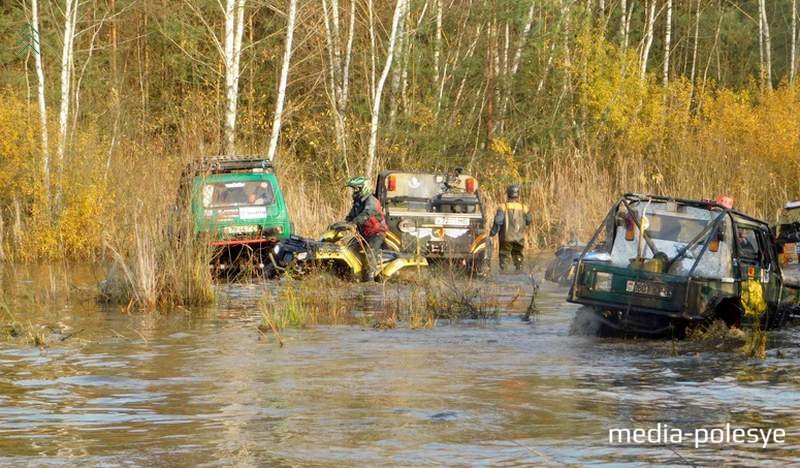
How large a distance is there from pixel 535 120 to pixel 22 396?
27.5m

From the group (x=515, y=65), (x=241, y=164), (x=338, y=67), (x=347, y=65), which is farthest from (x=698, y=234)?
(x=515, y=65)

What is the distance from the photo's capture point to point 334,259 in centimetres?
2133

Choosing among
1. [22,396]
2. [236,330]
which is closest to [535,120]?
[236,330]

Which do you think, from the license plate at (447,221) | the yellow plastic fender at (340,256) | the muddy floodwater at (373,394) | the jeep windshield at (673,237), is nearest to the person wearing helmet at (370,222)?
the yellow plastic fender at (340,256)

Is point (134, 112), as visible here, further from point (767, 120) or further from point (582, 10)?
point (767, 120)

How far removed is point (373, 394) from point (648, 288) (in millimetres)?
3761

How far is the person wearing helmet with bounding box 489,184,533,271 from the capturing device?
80.5ft

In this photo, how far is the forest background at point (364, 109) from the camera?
27.5 metres

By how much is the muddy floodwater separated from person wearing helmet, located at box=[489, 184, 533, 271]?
23.1 ft

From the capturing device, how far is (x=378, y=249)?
21734mm

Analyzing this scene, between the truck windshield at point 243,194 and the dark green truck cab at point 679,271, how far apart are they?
8.42 m

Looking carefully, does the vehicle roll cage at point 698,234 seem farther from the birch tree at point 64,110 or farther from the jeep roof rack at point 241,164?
the birch tree at point 64,110

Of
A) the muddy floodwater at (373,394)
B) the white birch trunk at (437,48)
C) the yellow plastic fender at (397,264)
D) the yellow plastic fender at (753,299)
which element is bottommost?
the muddy floodwater at (373,394)

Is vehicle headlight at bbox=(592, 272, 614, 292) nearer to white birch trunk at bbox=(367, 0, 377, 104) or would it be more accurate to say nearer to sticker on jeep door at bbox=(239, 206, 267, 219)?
sticker on jeep door at bbox=(239, 206, 267, 219)
